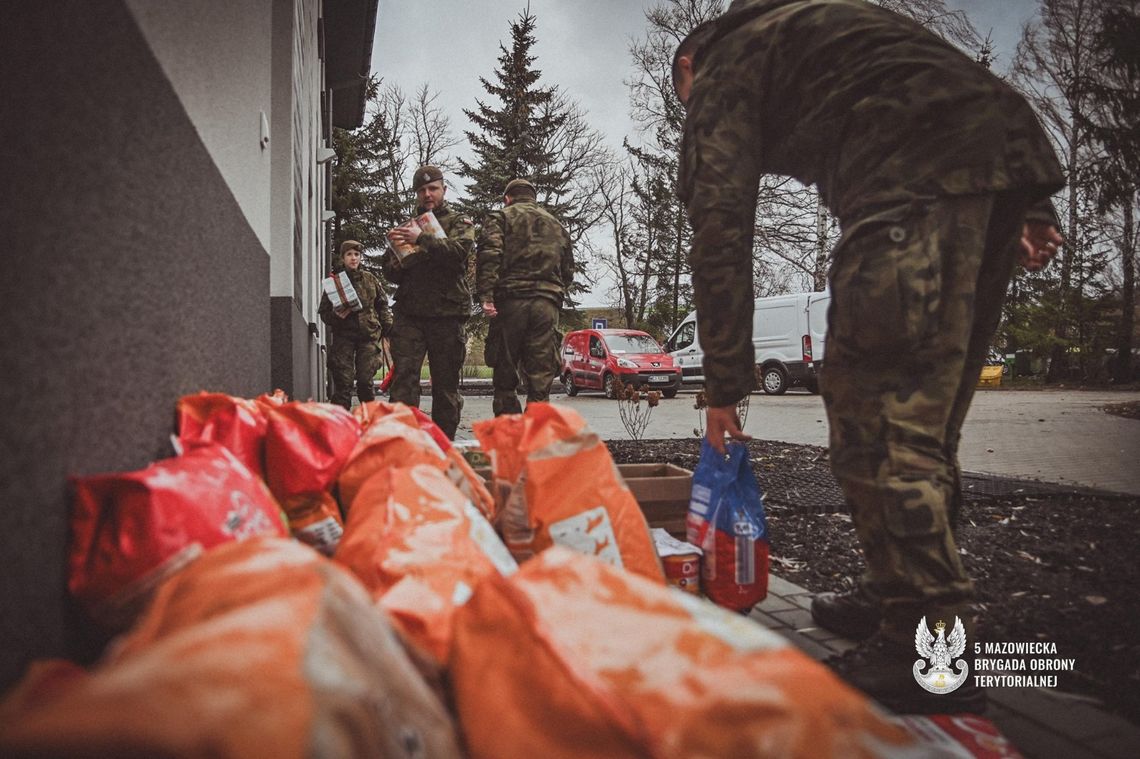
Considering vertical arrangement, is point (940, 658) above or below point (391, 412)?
below

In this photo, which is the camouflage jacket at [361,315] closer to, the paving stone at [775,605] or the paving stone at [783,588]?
the paving stone at [783,588]

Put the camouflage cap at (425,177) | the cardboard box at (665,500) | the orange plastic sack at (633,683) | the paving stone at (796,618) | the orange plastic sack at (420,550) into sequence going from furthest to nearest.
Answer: the camouflage cap at (425,177) → the cardboard box at (665,500) → the paving stone at (796,618) → the orange plastic sack at (420,550) → the orange plastic sack at (633,683)

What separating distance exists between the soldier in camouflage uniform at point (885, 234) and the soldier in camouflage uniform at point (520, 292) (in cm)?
429

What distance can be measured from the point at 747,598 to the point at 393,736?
1.63 m

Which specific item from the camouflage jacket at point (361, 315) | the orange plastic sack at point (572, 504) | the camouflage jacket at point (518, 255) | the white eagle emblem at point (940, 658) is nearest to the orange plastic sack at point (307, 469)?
the orange plastic sack at point (572, 504)

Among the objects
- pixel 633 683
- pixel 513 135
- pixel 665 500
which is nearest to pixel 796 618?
pixel 665 500

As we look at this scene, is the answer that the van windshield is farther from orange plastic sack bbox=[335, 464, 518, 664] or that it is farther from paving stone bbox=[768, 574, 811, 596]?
orange plastic sack bbox=[335, 464, 518, 664]

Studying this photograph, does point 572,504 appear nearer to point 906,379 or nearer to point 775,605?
point 906,379

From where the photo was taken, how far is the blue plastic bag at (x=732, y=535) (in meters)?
2.22

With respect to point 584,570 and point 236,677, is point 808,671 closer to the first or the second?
point 584,570

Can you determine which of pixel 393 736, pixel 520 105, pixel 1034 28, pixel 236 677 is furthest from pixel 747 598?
pixel 520 105

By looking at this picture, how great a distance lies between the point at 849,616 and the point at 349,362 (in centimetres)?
838

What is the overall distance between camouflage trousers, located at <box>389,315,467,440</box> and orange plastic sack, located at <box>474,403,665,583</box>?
4046 mm

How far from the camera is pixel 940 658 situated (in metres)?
1.72
